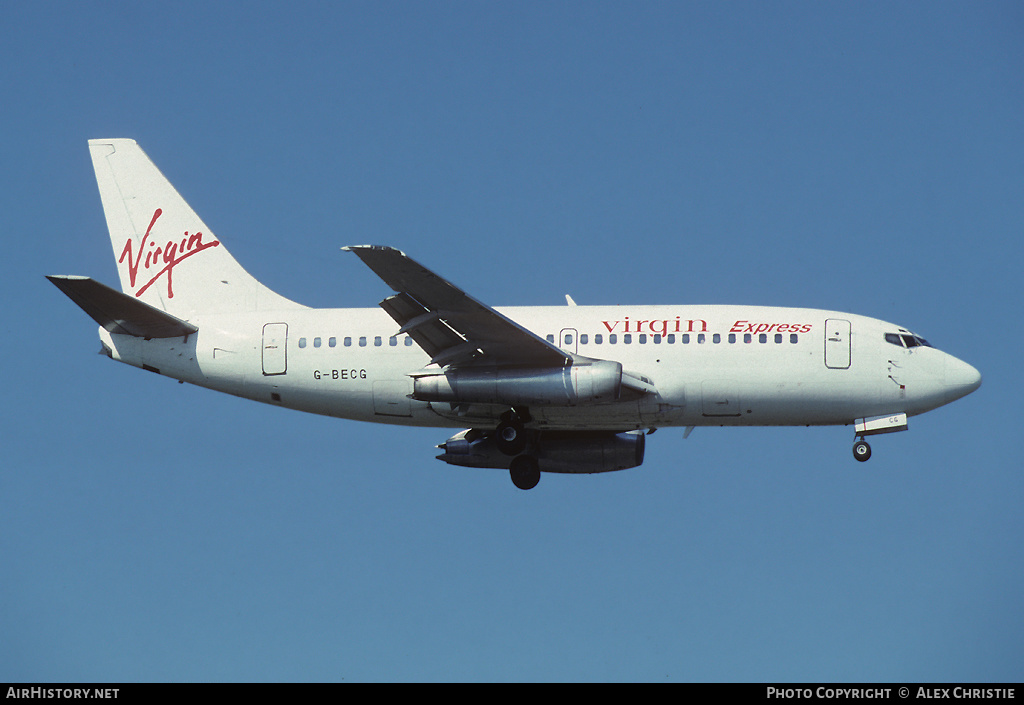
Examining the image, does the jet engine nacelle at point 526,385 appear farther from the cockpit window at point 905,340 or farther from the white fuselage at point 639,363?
the cockpit window at point 905,340

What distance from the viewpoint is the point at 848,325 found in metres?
38.9

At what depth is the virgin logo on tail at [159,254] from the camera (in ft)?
141

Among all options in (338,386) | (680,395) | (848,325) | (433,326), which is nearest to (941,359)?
(848,325)

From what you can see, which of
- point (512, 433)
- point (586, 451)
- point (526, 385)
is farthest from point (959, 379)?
point (512, 433)

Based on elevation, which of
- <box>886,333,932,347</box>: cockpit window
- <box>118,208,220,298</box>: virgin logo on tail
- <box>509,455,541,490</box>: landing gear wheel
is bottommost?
<box>509,455,541,490</box>: landing gear wheel

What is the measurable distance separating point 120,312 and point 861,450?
2168 cm

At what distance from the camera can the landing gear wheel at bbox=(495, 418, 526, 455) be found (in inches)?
1548

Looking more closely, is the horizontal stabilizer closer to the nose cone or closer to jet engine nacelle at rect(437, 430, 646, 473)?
jet engine nacelle at rect(437, 430, 646, 473)

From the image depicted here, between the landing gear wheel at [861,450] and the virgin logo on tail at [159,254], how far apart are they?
20581mm

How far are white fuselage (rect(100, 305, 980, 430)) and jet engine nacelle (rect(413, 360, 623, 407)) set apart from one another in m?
0.90

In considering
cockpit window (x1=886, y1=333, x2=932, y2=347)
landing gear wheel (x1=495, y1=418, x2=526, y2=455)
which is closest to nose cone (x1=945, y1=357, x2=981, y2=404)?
cockpit window (x1=886, y1=333, x2=932, y2=347)

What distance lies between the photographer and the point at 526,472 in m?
41.7
